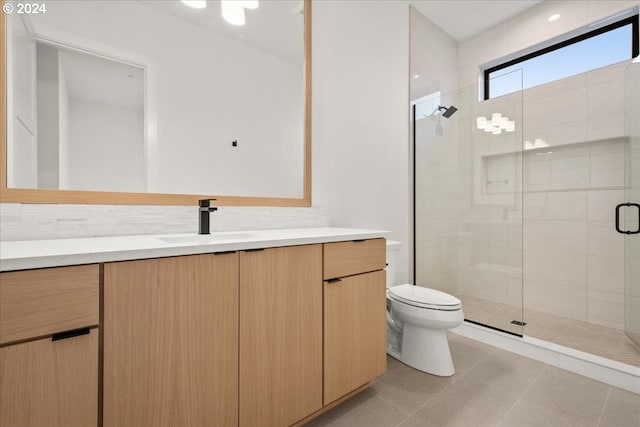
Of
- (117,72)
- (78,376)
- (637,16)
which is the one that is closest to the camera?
(78,376)

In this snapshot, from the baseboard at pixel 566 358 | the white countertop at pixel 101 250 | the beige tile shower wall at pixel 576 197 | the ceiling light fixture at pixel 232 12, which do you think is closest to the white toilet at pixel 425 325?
the baseboard at pixel 566 358

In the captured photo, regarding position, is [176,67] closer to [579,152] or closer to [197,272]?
[197,272]

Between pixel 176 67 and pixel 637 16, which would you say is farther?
pixel 637 16

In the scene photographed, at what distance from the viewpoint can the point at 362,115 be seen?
2.13m

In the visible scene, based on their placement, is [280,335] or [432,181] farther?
[432,181]

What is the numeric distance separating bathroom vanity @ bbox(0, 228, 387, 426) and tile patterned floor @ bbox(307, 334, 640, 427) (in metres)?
0.20

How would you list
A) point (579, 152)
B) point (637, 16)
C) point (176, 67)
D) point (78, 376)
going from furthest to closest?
point (579, 152) → point (637, 16) → point (176, 67) → point (78, 376)

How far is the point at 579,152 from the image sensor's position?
2.38 meters

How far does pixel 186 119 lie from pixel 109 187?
474mm

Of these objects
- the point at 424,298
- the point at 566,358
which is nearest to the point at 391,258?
the point at 424,298

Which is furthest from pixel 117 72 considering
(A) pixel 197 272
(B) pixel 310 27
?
(B) pixel 310 27

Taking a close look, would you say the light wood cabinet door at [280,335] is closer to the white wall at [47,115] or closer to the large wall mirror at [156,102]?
the large wall mirror at [156,102]

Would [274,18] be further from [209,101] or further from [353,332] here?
[353,332]

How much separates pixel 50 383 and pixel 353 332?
107 cm
